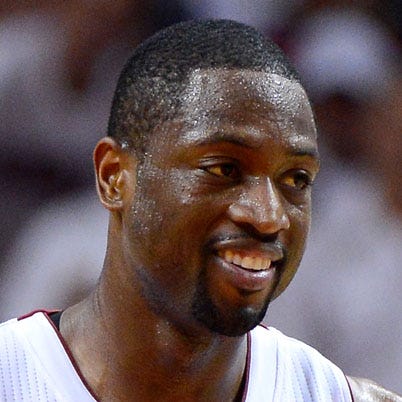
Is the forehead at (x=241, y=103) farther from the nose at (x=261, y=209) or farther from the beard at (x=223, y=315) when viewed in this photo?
the beard at (x=223, y=315)

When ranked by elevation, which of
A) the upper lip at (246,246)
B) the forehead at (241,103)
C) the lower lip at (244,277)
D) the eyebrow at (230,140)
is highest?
the forehead at (241,103)

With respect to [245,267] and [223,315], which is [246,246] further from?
[223,315]

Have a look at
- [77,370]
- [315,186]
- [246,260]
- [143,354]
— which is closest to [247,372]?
[143,354]

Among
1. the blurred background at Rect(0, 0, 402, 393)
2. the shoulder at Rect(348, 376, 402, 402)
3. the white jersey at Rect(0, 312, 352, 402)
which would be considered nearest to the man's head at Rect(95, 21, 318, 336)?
the white jersey at Rect(0, 312, 352, 402)

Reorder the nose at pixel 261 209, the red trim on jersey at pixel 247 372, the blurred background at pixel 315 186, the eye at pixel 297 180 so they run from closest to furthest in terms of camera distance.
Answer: the nose at pixel 261 209 < the eye at pixel 297 180 < the red trim on jersey at pixel 247 372 < the blurred background at pixel 315 186

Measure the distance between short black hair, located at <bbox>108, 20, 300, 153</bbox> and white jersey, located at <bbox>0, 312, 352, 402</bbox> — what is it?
498mm

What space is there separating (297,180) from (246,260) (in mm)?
217

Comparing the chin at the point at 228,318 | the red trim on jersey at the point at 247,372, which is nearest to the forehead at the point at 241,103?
the chin at the point at 228,318

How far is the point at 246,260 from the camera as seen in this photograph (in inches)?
83.5

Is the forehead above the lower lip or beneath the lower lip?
above

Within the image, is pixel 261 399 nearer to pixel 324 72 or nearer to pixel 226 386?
pixel 226 386

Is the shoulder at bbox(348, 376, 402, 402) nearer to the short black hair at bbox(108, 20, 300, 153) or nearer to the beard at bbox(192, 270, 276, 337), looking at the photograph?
the beard at bbox(192, 270, 276, 337)

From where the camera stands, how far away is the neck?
233 cm

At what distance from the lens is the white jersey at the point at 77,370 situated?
7.80ft
